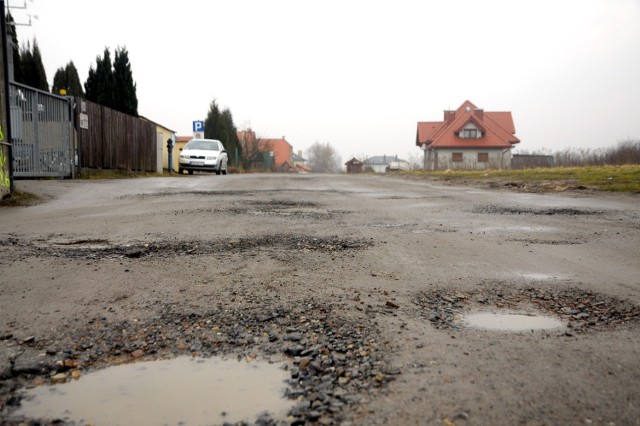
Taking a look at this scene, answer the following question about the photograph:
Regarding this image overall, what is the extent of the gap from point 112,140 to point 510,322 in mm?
17487

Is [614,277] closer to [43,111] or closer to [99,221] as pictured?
[99,221]

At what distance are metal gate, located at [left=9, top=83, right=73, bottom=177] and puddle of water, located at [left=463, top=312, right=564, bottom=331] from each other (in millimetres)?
11772

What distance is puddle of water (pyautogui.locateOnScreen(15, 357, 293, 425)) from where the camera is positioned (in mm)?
1826

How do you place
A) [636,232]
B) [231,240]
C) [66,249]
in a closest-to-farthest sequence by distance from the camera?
[66,249]
[231,240]
[636,232]

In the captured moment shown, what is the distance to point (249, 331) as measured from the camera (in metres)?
2.62

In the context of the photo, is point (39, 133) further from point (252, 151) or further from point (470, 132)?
point (470, 132)

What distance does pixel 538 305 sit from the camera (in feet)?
10.2

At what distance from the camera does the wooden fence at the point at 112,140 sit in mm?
15531

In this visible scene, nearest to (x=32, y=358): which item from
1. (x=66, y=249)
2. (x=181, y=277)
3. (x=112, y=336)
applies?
(x=112, y=336)

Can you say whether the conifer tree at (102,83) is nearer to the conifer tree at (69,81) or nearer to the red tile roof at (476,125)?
the conifer tree at (69,81)

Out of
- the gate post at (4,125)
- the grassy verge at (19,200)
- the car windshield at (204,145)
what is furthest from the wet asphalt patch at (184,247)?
the car windshield at (204,145)

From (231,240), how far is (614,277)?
11.0 ft

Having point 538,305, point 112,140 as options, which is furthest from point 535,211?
point 112,140

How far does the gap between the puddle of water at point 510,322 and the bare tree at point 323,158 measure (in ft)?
418
